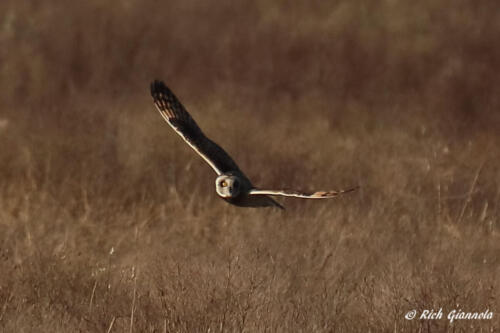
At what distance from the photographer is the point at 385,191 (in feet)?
28.7

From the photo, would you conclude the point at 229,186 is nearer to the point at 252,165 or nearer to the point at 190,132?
the point at 190,132

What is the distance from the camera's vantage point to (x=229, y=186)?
6699 mm

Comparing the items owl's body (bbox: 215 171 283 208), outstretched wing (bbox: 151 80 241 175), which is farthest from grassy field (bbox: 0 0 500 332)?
outstretched wing (bbox: 151 80 241 175)

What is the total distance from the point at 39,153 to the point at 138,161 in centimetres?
75

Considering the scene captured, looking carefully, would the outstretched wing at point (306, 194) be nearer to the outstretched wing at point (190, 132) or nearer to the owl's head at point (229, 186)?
the owl's head at point (229, 186)

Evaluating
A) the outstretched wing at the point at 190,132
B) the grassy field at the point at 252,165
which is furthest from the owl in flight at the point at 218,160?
the grassy field at the point at 252,165

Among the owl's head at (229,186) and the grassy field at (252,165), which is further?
the owl's head at (229,186)

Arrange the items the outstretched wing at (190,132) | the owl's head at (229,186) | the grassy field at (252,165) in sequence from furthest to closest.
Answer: the outstretched wing at (190,132), the owl's head at (229,186), the grassy field at (252,165)

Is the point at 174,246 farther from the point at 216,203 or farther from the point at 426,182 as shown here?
the point at 426,182

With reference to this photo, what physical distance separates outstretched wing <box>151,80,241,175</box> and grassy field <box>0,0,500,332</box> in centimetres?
Answer: 49

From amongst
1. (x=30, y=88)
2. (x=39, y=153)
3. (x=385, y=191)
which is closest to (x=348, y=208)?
(x=385, y=191)

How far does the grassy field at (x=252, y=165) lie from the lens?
629cm

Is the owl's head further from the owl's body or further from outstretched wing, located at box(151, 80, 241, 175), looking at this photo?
outstretched wing, located at box(151, 80, 241, 175)

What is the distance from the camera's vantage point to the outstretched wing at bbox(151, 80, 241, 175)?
7055mm
